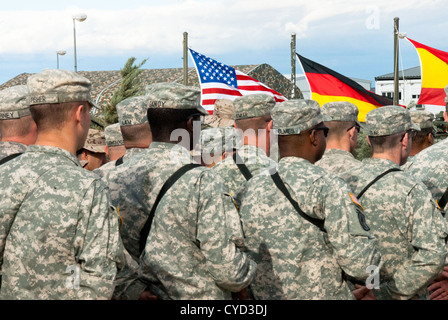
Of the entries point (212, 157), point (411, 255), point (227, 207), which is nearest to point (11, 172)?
point (227, 207)

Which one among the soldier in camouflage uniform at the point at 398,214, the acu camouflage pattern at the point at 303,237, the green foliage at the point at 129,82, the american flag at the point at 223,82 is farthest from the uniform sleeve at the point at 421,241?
the green foliage at the point at 129,82

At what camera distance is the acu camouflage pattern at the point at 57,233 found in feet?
9.18

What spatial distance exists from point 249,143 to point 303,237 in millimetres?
1479

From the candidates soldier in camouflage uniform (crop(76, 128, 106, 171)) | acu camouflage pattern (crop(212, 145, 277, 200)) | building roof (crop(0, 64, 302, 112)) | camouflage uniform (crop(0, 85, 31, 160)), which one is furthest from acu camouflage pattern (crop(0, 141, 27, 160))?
building roof (crop(0, 64, 302, 112))

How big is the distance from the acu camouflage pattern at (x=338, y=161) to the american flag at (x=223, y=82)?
6.15m

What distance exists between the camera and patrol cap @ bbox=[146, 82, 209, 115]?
11.8ft

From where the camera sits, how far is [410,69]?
2269 inches

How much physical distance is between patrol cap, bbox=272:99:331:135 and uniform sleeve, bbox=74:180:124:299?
1421 mm

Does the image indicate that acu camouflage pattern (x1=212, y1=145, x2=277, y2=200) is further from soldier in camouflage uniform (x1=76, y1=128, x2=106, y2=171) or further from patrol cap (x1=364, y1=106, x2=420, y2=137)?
soldier in camouflage uniform (x1=76, y1=128, x2=106, y2=171)

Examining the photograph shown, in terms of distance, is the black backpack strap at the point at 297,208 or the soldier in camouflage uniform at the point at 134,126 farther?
the soldier in camouflage uniform at the point at 134,126

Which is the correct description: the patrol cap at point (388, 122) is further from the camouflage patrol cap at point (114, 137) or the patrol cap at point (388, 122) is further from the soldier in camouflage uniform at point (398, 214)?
the camouflage patrol cap at point (114, 137)

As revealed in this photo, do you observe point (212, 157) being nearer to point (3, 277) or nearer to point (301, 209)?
point (301, 209)
